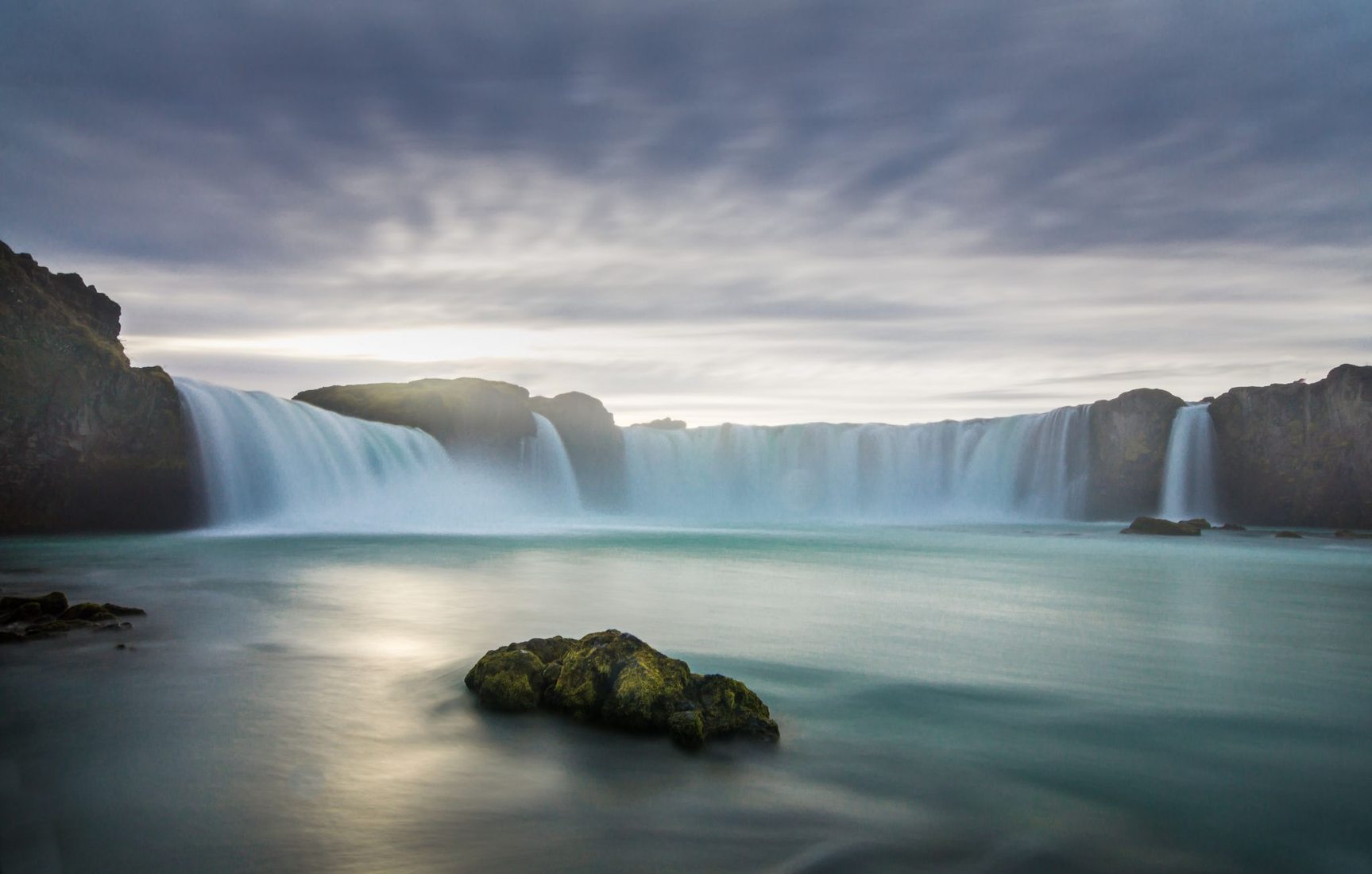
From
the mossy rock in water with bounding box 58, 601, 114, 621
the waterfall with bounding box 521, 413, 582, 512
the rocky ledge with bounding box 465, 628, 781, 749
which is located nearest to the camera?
the rocky ledge with bounding box 465, 628, 781, 749

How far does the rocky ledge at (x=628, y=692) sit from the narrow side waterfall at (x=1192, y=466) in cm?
4651

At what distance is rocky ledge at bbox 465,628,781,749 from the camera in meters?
6.21

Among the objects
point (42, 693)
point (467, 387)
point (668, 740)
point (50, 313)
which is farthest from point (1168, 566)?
point (467, 387)

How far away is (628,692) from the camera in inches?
249

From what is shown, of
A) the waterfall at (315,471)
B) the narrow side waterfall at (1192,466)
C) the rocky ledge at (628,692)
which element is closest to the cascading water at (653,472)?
the waterfall at (315,471)

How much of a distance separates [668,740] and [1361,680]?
27.9 feet

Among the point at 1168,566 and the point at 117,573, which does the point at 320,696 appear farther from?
the point at 1168,566

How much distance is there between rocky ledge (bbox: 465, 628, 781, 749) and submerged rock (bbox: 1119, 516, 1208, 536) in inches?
1430

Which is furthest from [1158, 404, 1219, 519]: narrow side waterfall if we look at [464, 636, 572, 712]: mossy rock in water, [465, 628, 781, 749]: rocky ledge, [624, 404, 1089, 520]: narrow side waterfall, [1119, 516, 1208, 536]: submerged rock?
[464, 636, 572, 712]: mossy rock in water

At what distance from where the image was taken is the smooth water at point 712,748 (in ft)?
15.1

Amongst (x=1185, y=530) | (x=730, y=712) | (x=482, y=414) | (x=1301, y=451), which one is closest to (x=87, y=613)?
(x=730, y=712)

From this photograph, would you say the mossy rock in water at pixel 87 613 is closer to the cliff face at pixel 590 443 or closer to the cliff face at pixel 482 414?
the cliff face at pixel 482 414

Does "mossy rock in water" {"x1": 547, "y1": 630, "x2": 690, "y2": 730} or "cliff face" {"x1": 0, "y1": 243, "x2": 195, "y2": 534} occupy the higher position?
"cliff face" {"x1": 0, "y1": 243, "x2": 195, "y2": 534}

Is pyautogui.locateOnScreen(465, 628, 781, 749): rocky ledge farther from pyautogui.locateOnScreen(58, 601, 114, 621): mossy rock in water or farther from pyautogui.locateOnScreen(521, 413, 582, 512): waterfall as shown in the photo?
pyautogui.locateOnScreen(521, 413, 582, 512): waterfall
